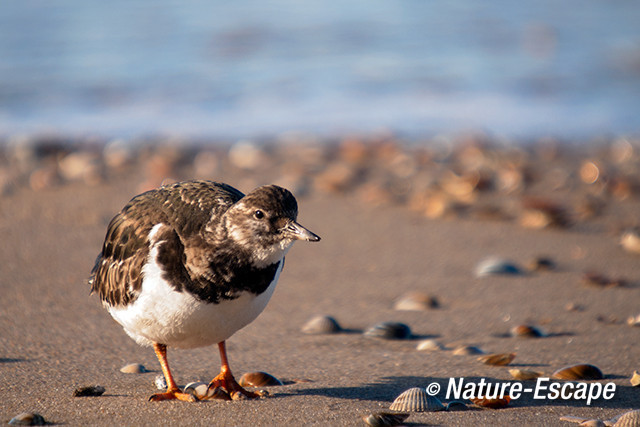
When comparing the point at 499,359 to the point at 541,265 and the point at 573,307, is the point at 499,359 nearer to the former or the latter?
the point at 573,307

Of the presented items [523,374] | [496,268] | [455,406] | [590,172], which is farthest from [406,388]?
[590,172]

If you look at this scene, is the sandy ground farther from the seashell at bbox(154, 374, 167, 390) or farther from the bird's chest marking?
the bird's chest marking

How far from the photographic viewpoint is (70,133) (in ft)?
32.9

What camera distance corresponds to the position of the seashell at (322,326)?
4.14 m

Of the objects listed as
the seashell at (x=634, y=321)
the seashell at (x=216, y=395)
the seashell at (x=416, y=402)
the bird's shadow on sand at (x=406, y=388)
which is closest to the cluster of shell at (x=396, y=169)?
the seashell at (x=634, y=321)

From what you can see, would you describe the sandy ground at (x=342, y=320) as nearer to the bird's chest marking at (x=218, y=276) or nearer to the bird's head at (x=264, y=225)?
the bird's chest marking at (x=218, y=276)

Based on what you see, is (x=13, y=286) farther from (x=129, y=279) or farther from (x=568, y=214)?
(x=568, y=214)

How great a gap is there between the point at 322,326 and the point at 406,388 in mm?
955

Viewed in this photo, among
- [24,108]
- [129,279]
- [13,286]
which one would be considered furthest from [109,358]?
[24,108]

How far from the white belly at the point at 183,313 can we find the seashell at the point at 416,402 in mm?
677

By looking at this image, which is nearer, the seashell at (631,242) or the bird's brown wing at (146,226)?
the bird's brown wing at (146,226)

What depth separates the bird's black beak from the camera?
2.86m

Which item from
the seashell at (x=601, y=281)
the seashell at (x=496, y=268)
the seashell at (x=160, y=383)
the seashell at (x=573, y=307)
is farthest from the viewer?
the seashell at (x=496, y=268)

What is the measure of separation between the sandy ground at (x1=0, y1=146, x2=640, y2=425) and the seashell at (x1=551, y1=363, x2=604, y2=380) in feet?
0.41
